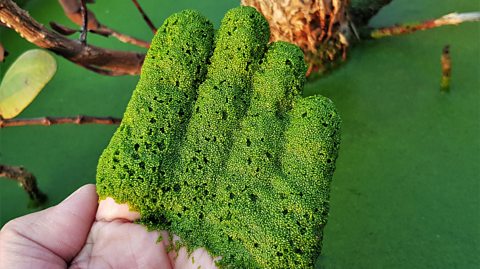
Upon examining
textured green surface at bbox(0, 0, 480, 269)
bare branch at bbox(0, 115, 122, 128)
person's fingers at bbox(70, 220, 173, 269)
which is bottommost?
textured green surface at bbox(0, 0, 480, 269)

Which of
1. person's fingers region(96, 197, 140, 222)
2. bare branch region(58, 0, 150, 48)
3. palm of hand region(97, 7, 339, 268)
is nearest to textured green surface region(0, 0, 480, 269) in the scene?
bare branch region(58, 0, 150, 48)

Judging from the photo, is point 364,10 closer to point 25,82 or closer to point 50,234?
point 25,82

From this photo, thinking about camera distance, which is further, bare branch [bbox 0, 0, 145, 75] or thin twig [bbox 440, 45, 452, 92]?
thin twig [bbox 440, 45, 452, 92]

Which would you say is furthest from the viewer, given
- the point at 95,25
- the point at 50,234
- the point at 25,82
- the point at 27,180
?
the point at 95,25

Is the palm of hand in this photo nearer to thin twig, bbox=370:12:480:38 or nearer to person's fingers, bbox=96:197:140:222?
person's fingers, bbox=96:197:140:222

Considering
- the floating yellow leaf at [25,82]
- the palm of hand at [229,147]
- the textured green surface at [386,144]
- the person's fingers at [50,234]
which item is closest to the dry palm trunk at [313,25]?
the textured green surface at [386,144]

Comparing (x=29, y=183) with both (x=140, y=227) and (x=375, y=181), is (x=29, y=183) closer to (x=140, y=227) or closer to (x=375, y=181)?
(x=140, y=227)

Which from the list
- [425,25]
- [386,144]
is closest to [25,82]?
[386,144]
